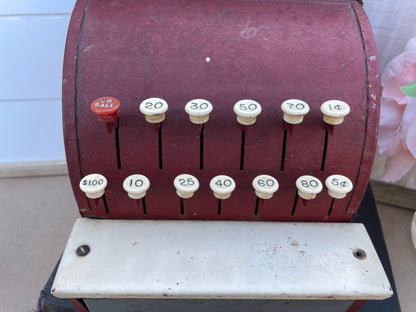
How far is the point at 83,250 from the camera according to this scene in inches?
39.4

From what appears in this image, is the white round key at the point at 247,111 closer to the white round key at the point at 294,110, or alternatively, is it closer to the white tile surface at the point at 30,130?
the white round key at the point at 294,110

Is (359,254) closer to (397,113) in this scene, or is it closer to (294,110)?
(294,110)

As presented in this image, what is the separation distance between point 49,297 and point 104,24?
1.01 meters

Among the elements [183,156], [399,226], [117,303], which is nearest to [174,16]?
[183,156]

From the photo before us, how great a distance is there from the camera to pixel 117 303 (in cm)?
105

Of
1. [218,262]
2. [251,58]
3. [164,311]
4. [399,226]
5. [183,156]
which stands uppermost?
[251,58]

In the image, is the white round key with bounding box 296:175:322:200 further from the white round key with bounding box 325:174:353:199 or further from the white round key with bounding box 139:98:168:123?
the white round key with bounding box 139:98:168:123

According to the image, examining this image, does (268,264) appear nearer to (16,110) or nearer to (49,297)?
(49,297)

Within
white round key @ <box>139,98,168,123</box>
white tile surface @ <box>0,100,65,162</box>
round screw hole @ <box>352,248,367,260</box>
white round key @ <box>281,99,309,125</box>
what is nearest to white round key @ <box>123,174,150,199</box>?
white round key @ <box>139,98,168,123</box>

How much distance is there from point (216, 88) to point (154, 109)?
197 millimetres

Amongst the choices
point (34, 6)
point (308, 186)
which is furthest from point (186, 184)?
point (34, 6)

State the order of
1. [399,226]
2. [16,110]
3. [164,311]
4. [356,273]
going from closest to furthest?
[356,273] → [164,311] → [399,226] → [16,110]

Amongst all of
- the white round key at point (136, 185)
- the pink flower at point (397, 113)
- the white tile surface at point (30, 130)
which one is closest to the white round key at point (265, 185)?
the white round key at point (136, 185)

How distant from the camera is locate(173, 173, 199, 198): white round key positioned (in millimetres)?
933
